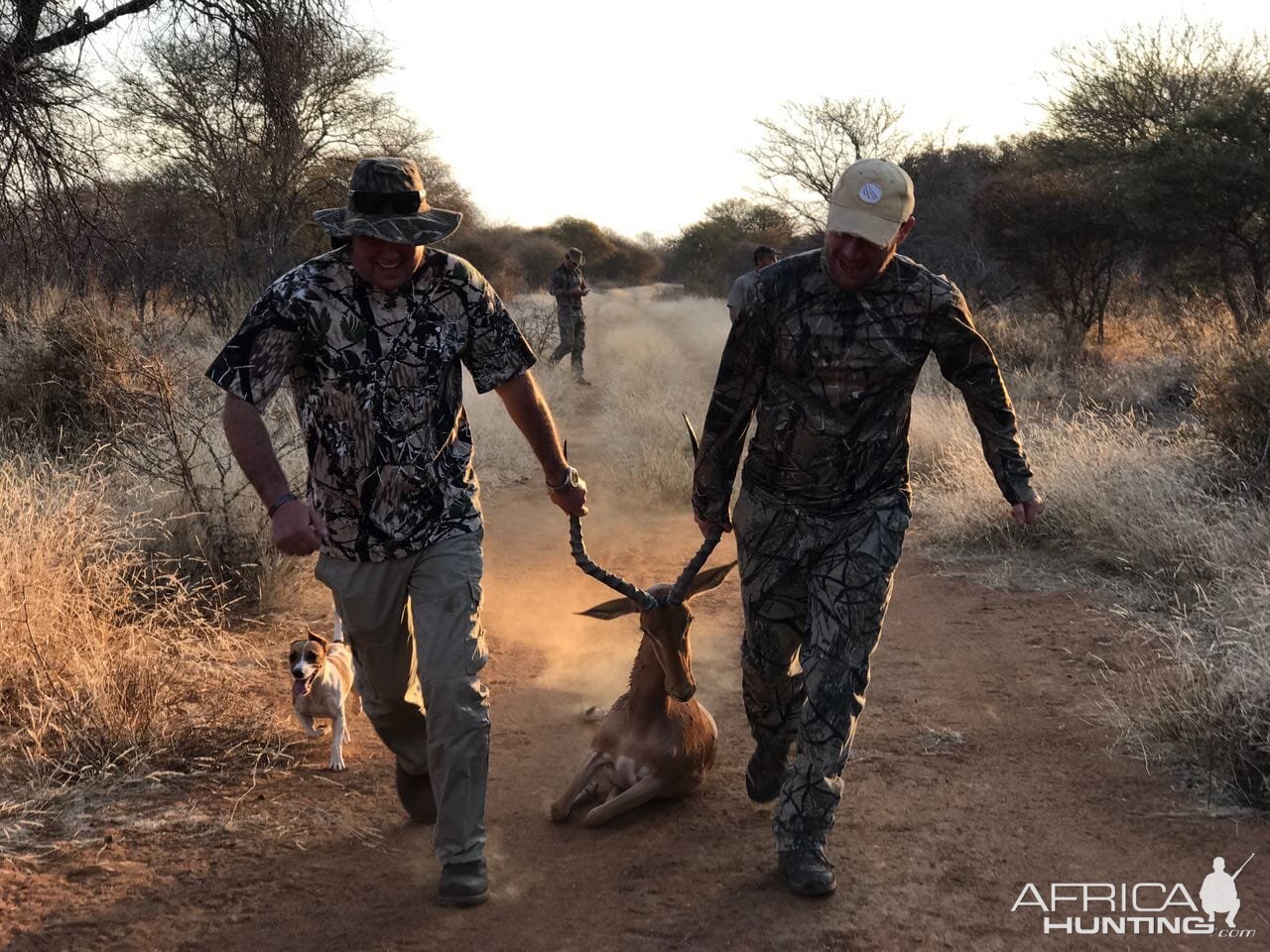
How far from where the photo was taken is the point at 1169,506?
7750mm

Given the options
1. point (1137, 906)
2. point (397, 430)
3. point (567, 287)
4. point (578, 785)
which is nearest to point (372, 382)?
point (397, 430)

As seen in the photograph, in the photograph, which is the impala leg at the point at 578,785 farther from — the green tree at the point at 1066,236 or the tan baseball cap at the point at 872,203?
the green tree at the point at 1066,236

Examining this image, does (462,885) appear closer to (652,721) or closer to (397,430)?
(652,721)

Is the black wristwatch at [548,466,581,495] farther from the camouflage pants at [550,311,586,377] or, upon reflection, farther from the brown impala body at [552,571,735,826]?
the camouflage pants at [550,311,586,377]

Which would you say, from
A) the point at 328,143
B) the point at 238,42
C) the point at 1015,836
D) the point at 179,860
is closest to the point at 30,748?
the point at 179,860

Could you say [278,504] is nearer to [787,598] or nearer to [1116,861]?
[787,598]

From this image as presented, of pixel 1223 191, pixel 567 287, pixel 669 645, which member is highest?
pixel 1223 191

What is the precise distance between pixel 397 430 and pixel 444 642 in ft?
2.31

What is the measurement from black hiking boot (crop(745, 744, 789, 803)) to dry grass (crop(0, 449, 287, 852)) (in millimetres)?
2040

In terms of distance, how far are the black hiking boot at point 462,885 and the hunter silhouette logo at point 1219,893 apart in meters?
2.40

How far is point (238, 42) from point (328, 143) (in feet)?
47.8

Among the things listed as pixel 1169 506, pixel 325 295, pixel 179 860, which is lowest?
pixel 179 860

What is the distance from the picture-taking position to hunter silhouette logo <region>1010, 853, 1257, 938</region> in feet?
12.3

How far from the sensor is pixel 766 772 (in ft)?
15.1
